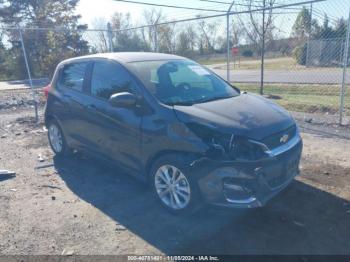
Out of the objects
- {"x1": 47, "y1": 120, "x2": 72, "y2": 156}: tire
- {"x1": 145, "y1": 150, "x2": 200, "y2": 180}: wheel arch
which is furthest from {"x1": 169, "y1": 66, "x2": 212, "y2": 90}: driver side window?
{"x1": 47, "y1": 120, "x2": 72, "y2": 156}: tire

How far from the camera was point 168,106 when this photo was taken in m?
3.93

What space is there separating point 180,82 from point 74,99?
1.83 m

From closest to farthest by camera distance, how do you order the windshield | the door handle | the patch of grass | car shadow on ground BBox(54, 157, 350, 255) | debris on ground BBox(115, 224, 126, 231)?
1. car shadow on ground BBox(54, 157, 350, 255)
2. debris on ground BBox(115, 224, 126, 231)
3. the windshield
4. the door handle
5. the patch of grass

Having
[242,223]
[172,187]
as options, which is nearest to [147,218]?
[172,187]

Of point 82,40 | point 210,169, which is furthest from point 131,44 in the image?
point 210,169

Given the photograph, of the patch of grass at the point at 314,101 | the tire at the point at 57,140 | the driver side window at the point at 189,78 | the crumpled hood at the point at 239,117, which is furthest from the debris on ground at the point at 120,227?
the patch of grass at the point at 314,101

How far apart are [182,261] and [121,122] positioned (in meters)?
1.95

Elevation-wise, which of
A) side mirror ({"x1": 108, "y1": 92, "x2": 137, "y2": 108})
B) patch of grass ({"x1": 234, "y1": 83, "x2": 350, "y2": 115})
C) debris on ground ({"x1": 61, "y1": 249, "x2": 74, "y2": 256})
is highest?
side mirror ({"x1": 108, "y1": 92, "x2": 137, "y2": 108})

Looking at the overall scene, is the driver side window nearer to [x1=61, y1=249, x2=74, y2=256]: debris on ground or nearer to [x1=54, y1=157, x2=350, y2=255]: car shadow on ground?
[x1=54, y1=157, x2=350, y2=255]: car shadow on ground

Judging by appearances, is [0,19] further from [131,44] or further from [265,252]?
[265,252]

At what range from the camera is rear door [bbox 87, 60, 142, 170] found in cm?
423

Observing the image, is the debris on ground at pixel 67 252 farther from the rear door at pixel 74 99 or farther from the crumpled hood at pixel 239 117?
the rear door at pixel 74 99

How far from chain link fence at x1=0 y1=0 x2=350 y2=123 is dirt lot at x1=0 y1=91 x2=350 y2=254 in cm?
354

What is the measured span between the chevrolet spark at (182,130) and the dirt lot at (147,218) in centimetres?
34
